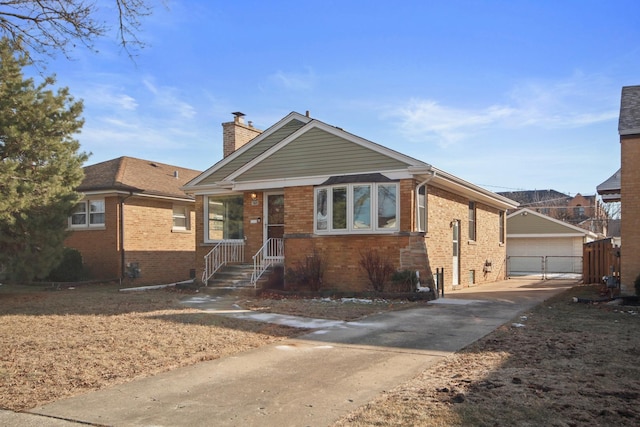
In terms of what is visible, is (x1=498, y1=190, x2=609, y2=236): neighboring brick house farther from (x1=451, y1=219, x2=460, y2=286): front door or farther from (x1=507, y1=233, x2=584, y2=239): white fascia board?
(x1=451, y1=219, x2=460, y2=286): front door

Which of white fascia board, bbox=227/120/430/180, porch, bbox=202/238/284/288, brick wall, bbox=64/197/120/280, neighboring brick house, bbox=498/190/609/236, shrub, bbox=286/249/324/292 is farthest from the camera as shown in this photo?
neighboring brick house, bbox=498/190/609/236

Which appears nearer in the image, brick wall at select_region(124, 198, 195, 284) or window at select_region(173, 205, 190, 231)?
brick wall at select_region(124, 198, 195, 284)

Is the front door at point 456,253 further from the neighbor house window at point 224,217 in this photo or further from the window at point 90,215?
the window at point 90,215

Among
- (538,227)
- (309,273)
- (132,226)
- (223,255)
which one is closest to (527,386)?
(309,273)

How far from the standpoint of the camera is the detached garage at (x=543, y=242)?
33812 millimetres

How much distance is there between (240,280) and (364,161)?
527 centimetres

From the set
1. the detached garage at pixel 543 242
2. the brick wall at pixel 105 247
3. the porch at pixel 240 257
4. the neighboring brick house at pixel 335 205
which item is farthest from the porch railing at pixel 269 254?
the detached garage at pixel 543 242

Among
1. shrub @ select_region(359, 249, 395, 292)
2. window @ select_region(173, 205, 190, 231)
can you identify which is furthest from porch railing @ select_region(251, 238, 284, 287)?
window @ select_region(173, 205, 190, 231)

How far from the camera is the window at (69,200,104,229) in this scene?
2130 cm

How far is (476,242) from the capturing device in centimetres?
2073

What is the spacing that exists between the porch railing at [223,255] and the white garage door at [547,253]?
68.7 feet

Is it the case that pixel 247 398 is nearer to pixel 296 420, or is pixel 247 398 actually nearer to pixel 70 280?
pixel 296 420

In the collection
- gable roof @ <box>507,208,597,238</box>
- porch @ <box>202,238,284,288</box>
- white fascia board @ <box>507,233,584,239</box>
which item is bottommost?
porch @ <box>202,238,284,288</box>

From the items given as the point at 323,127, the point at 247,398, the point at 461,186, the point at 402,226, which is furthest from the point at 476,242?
the point at 247,398
